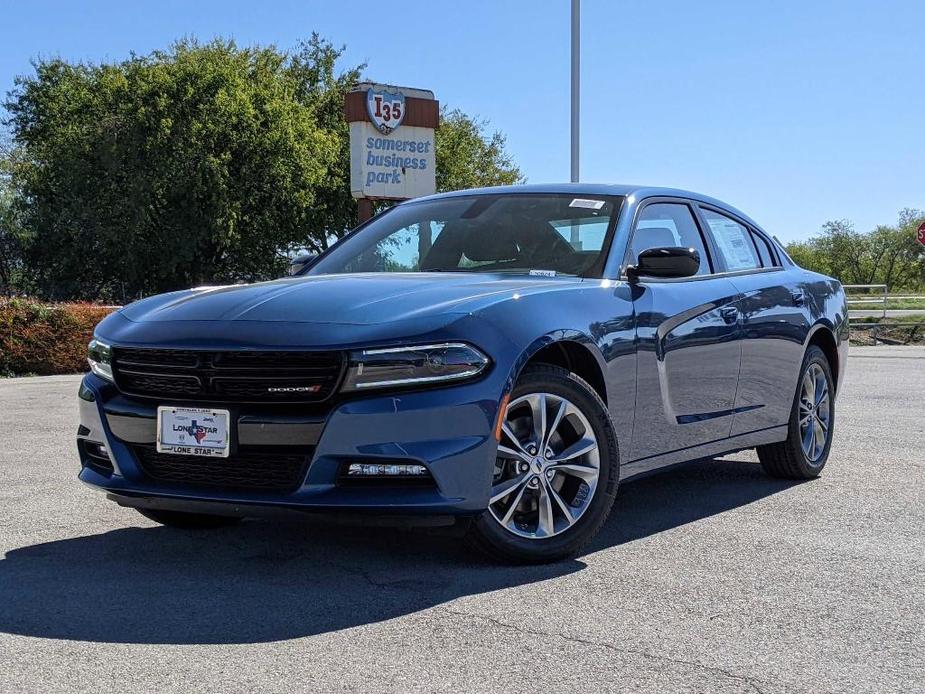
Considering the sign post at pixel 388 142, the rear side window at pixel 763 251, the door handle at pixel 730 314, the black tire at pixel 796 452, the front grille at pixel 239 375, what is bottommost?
the black tire at pixel 796 452

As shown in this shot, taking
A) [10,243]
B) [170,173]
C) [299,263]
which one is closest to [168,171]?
[170,173]

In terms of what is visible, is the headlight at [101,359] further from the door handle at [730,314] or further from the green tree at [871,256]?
the green tree at [871,256]

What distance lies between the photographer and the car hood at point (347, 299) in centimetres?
438

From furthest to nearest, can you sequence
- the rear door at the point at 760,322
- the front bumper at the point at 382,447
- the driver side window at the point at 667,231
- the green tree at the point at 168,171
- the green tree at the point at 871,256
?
the green tree at the point at 871,256, the green tree at the point at 168,171, the rear door at the point at 760,322, the driver side window at the point at 667,231, the front bumper at the point at 382,447

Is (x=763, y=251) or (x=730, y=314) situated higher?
(x=763, y=251)

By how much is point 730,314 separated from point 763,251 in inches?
46.3

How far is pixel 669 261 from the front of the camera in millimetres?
5230

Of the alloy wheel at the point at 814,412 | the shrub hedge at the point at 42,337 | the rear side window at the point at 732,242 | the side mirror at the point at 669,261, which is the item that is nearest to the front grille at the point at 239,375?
the side mirror at the point at 669,261

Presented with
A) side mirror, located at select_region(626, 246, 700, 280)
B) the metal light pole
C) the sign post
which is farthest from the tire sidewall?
the sign post

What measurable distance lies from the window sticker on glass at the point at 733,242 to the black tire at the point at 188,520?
9.91ft

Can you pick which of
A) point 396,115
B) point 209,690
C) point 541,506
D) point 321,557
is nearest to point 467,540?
point 541,506

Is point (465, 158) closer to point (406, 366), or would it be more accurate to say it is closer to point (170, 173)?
point (170, 173)

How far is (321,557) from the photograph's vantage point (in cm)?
480

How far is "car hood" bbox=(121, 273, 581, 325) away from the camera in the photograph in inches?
172
